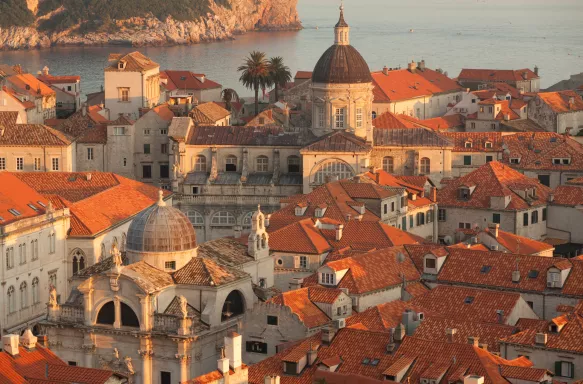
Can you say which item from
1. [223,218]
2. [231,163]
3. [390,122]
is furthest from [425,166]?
[223,218]

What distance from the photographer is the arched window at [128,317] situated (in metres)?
72.8

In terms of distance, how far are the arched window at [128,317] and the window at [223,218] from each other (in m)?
32.3

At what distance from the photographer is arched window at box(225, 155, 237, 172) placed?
109m

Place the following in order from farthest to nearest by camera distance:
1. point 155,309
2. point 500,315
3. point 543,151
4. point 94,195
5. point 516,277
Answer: point 543,151 < point 94,195 < point 516,277 < point 155,309 < point 500,315

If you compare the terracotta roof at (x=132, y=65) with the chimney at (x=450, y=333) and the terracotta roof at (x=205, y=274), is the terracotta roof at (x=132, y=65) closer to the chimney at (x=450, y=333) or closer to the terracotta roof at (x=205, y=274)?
the terracotta roof at (x=205, y=274)

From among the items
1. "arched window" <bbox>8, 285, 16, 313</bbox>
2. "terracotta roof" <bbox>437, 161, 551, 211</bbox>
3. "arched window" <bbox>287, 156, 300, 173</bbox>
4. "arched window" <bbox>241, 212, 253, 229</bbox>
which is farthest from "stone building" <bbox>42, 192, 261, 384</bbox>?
"arched window" <bbox>287, 156, 300, 173</bbox>

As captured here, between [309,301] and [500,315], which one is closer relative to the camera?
[500,315]

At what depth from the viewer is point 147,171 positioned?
115 metres

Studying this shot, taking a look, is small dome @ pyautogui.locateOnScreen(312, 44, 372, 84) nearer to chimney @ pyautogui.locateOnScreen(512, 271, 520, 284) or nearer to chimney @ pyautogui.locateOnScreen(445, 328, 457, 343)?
chimney @ pyautogui.locateOnScreen(512, 271, 520, 284)

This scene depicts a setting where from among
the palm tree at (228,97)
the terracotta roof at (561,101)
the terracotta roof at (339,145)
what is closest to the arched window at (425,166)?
the terracotta roof at (339,145)

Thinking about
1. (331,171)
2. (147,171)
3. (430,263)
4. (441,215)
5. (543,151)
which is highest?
(543,151)

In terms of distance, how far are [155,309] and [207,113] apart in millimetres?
46109

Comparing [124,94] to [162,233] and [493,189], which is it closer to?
[493,189]

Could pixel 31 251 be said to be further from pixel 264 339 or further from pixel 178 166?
pixel 178 166
